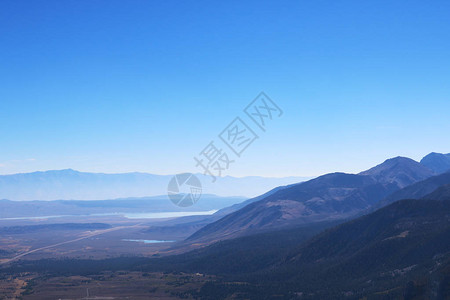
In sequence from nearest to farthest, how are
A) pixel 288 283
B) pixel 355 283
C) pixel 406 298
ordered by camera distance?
pixel 406 298
pixel 355 283
pixel 288 283

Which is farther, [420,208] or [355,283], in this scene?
[420,208]

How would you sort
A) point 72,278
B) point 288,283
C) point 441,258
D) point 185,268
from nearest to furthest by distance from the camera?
1. point 441,258
2. point 288,283
3. point 72,278
4. point 185,268

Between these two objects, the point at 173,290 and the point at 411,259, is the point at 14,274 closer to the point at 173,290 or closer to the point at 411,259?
the point at 173,290

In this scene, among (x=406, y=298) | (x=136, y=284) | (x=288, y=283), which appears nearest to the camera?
(x=406, y=298)

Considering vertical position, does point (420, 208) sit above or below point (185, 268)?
above

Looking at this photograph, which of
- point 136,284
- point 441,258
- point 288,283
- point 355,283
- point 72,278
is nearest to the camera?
point 441,258

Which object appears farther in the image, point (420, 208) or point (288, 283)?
point (420, 208)

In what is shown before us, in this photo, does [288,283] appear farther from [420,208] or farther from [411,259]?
[420,208]

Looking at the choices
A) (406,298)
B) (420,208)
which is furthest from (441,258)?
(420,208)

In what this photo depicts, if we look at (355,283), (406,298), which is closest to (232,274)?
(355,283)
